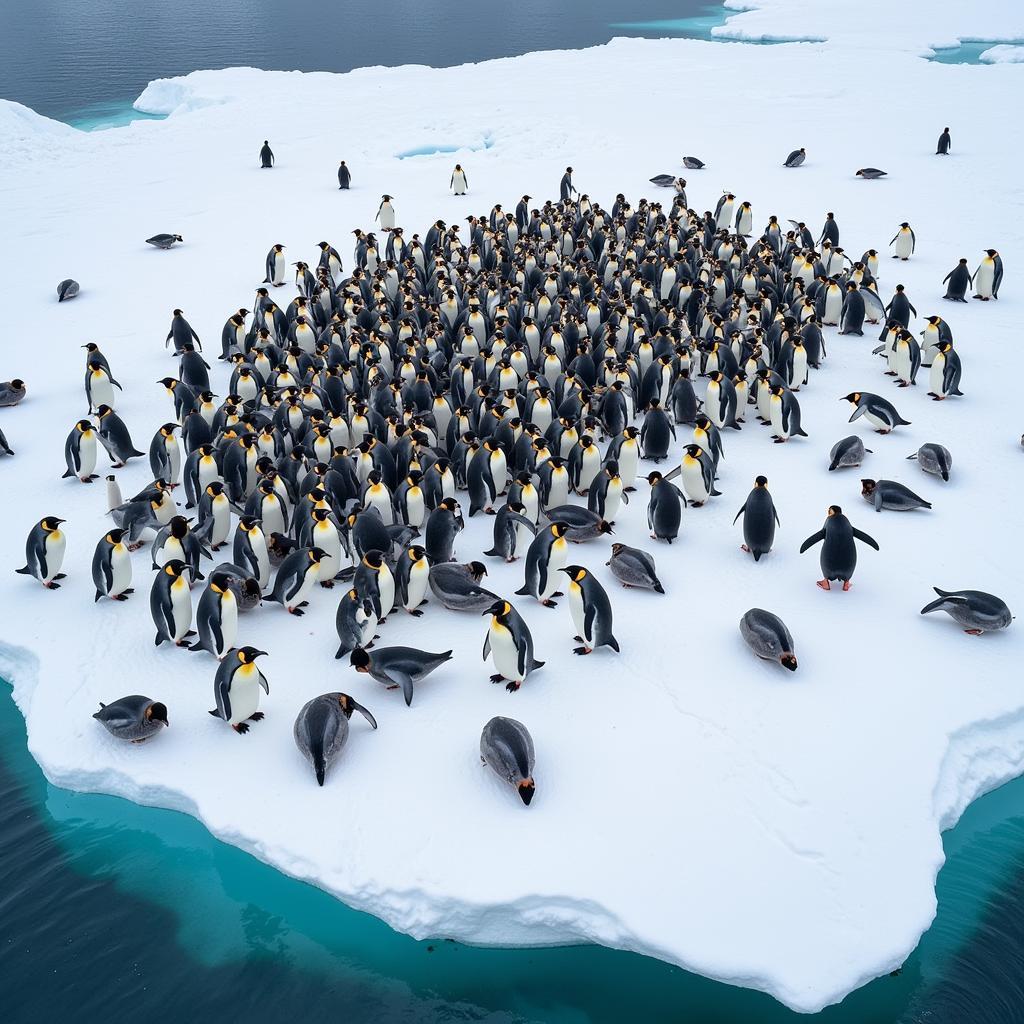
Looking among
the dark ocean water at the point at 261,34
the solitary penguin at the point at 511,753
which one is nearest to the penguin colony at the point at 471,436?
the solitary penguin at the point at 511,753

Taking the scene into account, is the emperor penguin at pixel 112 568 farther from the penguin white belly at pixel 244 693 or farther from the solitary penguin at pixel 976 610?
the solitary penguin at pixel 976 610

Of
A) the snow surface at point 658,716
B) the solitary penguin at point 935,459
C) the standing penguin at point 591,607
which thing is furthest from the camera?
the solitary penguin at point 935,459

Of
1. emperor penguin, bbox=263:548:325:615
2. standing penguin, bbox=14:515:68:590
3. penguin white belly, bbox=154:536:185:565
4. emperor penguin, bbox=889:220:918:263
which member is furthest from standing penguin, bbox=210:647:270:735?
emperor penguin, bbox=889:220:918:263

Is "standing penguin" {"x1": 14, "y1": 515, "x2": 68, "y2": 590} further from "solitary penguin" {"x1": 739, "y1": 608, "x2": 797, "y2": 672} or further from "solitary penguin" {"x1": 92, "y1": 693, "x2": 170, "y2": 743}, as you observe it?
"solitary penguin" {"x1": 739, "y1": 608, "x2": 797, "y2": 672}

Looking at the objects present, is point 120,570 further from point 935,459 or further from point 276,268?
point 276,268


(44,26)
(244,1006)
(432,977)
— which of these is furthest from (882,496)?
(44,26)

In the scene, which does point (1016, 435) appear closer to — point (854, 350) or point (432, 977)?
point (854, 350)
